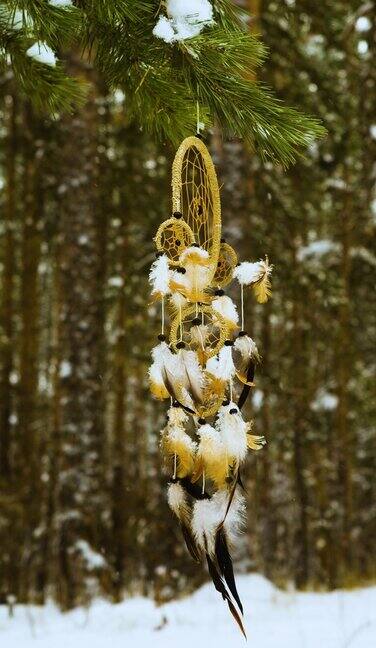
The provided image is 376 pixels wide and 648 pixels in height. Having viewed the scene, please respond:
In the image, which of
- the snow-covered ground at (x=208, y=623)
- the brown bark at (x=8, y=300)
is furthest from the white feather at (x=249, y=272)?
the brown bark at (x=8, y=300)

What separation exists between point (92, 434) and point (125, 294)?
511cm

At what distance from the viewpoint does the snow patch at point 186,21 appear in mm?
2201

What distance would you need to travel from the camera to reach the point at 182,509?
6.68 feet

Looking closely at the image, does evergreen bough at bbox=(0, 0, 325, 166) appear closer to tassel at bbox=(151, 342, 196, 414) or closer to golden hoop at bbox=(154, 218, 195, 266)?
golden hoop at bbox=(154, 218, 195, 266)

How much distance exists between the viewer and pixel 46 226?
35.2 ft

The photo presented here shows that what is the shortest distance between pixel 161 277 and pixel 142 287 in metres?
9.75

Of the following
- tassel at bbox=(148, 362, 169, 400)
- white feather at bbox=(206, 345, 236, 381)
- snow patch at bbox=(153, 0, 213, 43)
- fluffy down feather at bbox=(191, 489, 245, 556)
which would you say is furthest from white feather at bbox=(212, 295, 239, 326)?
snow patch at bbox=(153, 0, 213, 43)

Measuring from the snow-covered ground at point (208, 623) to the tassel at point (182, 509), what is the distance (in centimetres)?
175

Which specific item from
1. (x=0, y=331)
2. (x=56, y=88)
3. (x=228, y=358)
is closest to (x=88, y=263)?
(x=56, y=88)

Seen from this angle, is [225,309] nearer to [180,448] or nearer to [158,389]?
[158,389]

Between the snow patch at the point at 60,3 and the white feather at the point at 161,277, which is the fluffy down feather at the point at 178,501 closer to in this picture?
the white feather at the point at 161,277

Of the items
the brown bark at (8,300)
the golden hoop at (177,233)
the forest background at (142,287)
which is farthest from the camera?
the brown bark at (8,300)

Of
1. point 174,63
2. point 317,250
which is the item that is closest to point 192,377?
point 174,63

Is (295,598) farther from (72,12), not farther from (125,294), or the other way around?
(125,294)
